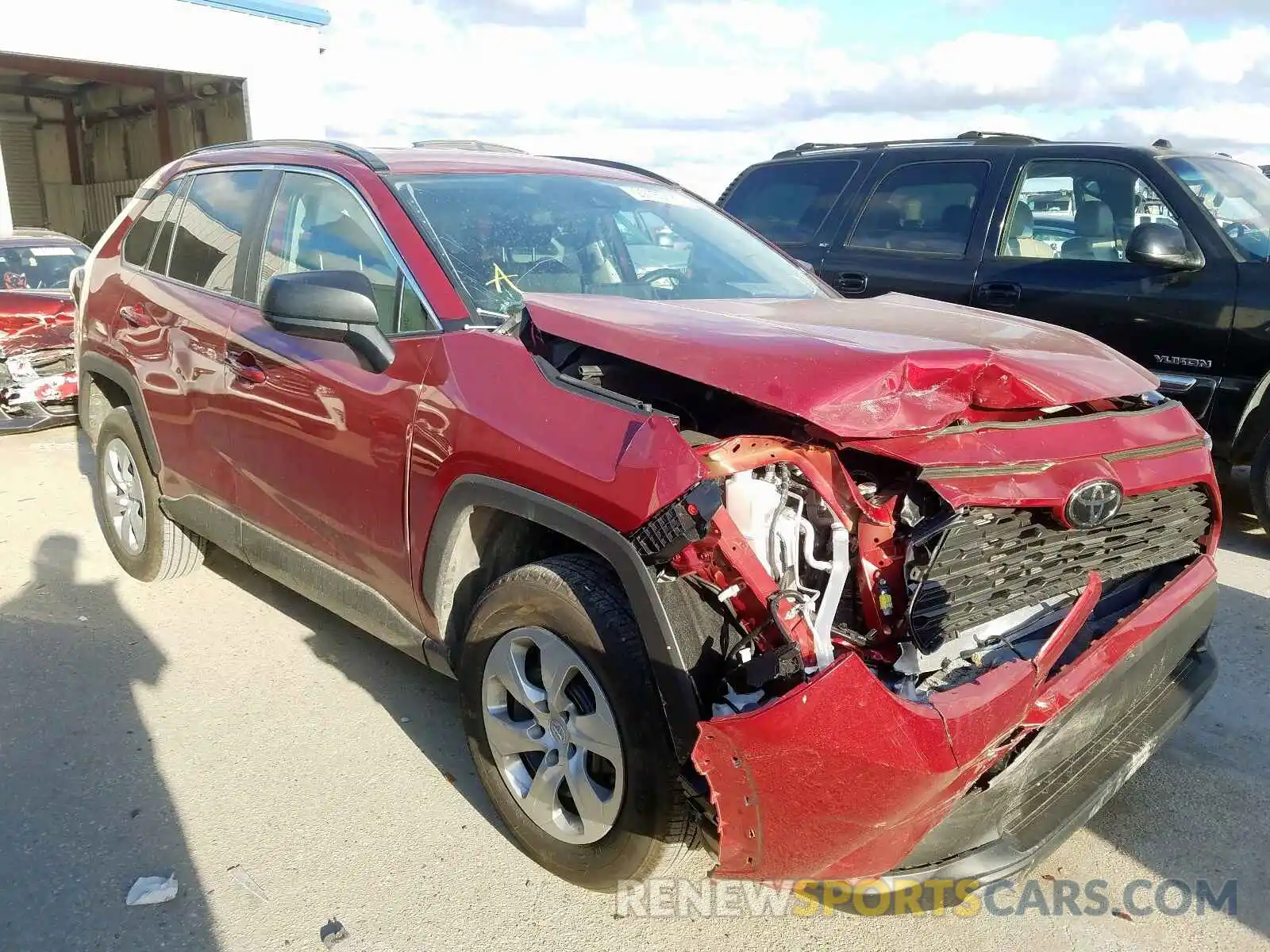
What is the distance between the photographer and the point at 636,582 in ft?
7.18

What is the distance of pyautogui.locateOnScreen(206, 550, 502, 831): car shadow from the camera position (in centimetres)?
320

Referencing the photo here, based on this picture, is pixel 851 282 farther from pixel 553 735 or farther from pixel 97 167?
pixel 97 167

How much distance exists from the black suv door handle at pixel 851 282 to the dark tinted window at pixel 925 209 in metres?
0.22

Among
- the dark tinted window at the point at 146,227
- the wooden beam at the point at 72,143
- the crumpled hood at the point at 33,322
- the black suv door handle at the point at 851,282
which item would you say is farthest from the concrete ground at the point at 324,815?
the wooden beam at the point at 72,143

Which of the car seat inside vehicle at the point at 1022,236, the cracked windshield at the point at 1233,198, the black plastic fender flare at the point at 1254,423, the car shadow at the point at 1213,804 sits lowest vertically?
the car shadow at the point at 1213,804

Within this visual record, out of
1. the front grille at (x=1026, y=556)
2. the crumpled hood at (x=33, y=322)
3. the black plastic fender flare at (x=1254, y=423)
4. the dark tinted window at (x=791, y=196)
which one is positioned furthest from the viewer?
the crumpled hood at (x=33, y=322)

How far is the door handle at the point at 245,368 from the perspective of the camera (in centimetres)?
337

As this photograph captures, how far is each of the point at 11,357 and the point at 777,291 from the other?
6.69 metres

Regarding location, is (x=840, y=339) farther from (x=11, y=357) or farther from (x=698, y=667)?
(x=11, y=357)

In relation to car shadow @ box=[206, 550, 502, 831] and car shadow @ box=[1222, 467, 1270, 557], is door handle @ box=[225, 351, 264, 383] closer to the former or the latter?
car shadow @ box=[206, 550, 502, 831]

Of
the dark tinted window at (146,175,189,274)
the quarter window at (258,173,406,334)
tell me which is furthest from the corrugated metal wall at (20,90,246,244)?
the quarter window at (258,173,406,334)

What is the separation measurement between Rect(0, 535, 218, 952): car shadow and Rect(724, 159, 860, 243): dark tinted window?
4.65 meters

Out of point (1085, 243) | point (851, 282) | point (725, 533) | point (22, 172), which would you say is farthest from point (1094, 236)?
point (22, 172)

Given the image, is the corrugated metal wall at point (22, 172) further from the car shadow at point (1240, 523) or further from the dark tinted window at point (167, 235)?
the car shadow at point (1240, 523)
